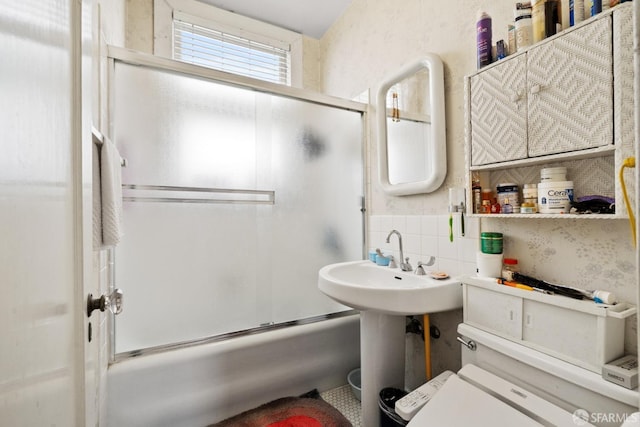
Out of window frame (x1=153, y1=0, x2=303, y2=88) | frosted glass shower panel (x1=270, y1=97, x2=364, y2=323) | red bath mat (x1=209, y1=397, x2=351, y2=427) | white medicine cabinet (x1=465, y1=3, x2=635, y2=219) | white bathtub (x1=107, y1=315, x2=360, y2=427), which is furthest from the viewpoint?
window frame (x1=153, y1=0, x2=303, y2=88)

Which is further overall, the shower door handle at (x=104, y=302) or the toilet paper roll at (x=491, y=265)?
the toilet paper roll at (x=491, y=265)

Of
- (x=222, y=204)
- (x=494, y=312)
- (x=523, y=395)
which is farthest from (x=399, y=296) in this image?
(x=222, y=204)

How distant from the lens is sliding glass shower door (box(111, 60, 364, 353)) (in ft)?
4.27

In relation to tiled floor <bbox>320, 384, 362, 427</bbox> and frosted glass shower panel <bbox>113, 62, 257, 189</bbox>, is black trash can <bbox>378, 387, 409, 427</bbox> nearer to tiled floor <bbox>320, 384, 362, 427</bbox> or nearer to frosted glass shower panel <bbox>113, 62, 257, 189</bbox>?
tiled floor <bbox>320, 384, 362, 427</bbox>

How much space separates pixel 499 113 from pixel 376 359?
110cm

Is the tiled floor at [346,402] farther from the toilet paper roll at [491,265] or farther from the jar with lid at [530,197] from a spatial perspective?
the jar with lid at [530,197]

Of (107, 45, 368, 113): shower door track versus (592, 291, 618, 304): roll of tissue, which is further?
(107, 45, 368, 113): shower door track

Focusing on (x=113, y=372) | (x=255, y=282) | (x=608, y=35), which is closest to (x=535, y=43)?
(x=608, y=35)

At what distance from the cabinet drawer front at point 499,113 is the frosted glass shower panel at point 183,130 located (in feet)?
3.52

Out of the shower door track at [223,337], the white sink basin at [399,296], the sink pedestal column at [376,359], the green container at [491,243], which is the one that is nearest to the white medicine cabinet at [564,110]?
the green container at [491,243]

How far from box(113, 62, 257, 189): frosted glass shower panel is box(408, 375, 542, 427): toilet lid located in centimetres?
123

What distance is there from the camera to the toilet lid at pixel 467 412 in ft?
2.39

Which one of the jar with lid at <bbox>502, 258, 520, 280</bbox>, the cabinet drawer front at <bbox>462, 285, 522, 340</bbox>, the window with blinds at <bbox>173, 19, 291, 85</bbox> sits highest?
the window with blinds at <bbox>173, 19, 291, 85</bbox>

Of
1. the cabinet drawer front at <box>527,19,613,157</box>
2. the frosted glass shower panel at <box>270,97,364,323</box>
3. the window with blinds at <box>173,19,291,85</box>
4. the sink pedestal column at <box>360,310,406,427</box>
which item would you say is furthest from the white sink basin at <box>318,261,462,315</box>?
the window with blinds at <box>173,19,291,85</box>
